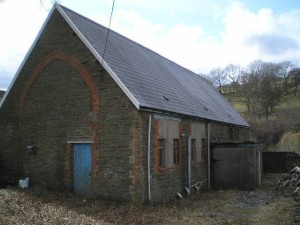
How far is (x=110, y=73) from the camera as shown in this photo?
1552cm

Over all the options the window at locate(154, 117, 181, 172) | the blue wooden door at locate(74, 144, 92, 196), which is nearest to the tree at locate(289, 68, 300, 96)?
the window at locate(154, 117, 181, 172)

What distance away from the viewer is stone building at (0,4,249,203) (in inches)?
601

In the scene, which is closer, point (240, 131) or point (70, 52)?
point (70, 52)

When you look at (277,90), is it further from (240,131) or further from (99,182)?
(99,182)

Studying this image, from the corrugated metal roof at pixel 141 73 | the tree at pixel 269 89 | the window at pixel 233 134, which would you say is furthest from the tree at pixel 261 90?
the corrugated metal roof at pixel 141 73

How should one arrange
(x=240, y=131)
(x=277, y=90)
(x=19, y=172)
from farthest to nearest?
(x=277, y=90) → (x=240, y=131) → (x=19, y=172)

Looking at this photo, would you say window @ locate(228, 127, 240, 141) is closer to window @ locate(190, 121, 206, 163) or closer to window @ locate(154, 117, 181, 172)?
window @ locate(190, 121, 206, 163)

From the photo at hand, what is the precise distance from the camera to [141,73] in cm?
1856

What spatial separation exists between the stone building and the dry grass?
0.97m

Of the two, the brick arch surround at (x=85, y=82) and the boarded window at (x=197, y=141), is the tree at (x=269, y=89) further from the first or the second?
the brick arch surround at (x=85, y=82)

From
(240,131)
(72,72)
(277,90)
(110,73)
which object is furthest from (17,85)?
(277,90)

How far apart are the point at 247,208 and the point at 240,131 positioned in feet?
53.3

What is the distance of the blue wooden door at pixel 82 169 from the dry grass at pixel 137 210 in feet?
1.86

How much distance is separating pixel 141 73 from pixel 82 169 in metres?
5.18
